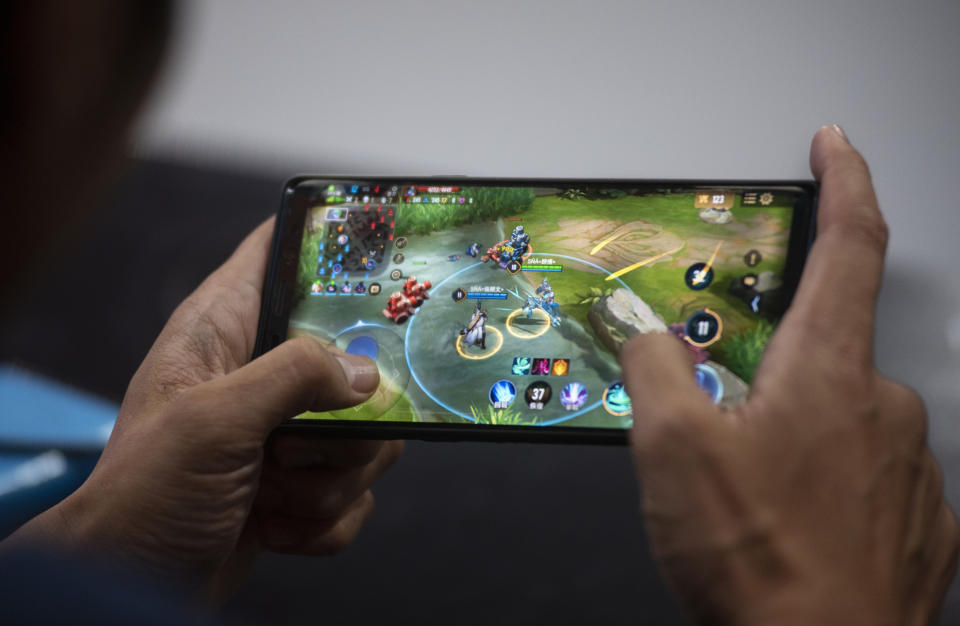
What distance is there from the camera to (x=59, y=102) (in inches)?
7.8

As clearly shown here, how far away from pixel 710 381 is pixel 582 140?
2.01ft

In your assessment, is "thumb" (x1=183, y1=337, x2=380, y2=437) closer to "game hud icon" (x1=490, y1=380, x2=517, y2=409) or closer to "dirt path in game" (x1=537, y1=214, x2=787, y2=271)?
"game hud icon" (x1=490, y1=380, x2=517, y2=409)

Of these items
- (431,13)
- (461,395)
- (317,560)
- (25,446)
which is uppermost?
(431,13)

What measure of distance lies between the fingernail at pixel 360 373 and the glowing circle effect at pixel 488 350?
0.08m

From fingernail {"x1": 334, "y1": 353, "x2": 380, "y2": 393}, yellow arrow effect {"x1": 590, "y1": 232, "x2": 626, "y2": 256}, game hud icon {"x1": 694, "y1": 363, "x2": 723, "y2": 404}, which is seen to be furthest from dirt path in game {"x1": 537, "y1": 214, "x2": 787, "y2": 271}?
fingernail {"x1": 334, "y1": 353, "x2": 380, "y2": 393}

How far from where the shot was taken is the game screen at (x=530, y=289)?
583mm

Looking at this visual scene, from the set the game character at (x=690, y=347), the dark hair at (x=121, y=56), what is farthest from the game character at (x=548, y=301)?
the dark hair at (x=121, y=56)

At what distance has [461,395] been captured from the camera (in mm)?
607

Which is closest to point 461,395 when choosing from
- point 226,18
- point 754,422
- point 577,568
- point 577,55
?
point 754,422

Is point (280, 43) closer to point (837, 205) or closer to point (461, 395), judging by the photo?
point (461, 395)

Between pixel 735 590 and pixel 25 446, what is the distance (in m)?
1.05

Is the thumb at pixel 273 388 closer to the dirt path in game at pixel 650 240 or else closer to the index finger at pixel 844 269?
the dirt path in game at pixel 650 240

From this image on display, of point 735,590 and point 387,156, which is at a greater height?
point 387,156

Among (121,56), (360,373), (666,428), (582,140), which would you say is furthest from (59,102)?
(582,140)
